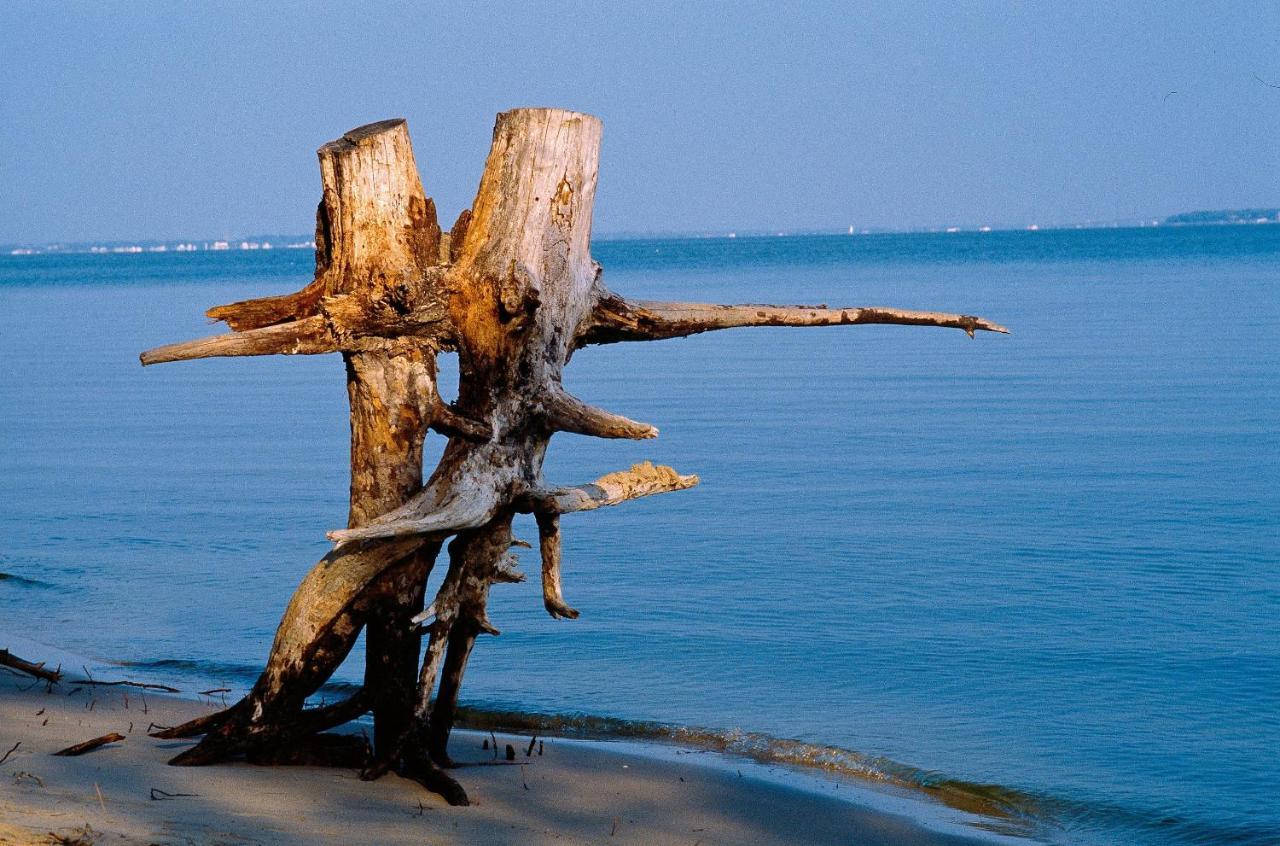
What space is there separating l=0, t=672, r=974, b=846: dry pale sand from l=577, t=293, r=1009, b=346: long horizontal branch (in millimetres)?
1992

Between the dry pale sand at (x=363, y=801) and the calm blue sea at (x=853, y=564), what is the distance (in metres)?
1.12

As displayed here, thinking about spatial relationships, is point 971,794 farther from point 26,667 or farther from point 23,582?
point 23,582

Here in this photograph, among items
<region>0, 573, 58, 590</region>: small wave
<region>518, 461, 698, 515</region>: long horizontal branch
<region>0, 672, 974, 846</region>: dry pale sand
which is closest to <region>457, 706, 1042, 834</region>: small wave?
<region>0, 672, 974, 846</region>: dry pale sand

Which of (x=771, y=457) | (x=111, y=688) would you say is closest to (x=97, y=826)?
(x=111, y=688)

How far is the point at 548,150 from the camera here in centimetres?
557

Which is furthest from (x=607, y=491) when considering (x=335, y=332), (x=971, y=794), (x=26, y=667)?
(x=26, y=667)

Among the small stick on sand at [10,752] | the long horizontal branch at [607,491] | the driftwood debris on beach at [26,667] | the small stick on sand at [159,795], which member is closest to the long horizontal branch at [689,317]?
the long horizontal branch at [607,491]

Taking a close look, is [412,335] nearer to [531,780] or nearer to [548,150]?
[548,150]

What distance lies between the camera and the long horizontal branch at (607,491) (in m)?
5.51

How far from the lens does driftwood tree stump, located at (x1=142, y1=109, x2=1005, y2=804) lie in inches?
215

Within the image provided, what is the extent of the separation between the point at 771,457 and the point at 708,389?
23.5 feet

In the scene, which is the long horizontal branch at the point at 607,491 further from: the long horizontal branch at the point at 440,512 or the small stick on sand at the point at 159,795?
the small stick on sand at the point at 159,795

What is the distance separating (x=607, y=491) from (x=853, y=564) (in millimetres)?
6419

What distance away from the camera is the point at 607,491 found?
558 cm
